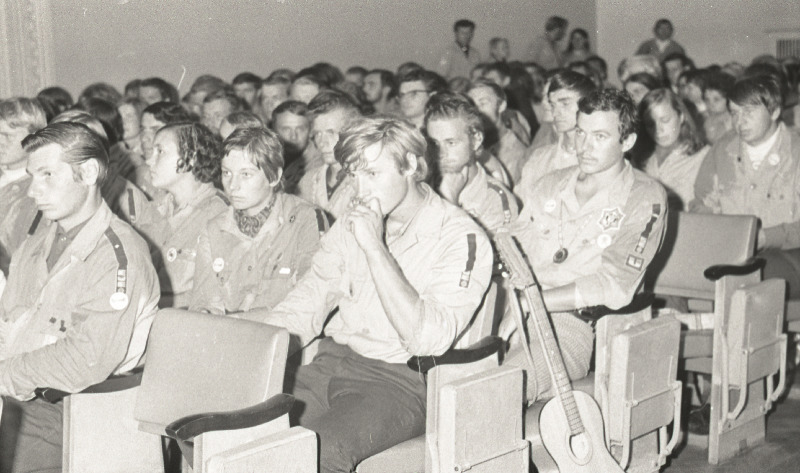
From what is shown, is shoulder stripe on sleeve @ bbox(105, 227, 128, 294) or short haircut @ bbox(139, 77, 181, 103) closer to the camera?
shoulder stripe on sleeve @ bbox(105, 227, 128, 294)

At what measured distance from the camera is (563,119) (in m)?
4.06

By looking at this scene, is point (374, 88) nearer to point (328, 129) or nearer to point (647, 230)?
point (328, 129)

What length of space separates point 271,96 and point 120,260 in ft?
13.5

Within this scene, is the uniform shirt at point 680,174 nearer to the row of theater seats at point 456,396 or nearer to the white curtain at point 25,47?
the row of theater seats at point 456,396

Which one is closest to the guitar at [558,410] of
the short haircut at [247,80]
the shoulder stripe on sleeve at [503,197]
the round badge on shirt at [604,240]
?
the round badge on shirt at [604,240]

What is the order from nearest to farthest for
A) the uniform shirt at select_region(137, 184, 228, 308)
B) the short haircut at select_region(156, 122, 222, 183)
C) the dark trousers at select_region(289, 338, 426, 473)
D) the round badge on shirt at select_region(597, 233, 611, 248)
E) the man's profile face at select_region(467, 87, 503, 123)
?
the dark trousers at select_region(289, 338, 426, 473) → the round badge on shirt at select_region(597, 233, 611, 248) → the uniform shirt at select_region(137, 184, 228, 308) → the short haircut at select_region(156, 122, 222, 183) → the man's profile face at select_region(467, 87, 503, 123)

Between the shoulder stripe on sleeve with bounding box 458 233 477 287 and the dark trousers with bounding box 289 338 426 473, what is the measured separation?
0.28 m

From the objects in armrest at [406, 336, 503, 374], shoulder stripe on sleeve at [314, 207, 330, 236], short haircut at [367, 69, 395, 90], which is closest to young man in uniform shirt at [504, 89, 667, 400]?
armrest at [406, 336, 503, 374]

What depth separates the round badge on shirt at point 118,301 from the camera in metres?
2.43

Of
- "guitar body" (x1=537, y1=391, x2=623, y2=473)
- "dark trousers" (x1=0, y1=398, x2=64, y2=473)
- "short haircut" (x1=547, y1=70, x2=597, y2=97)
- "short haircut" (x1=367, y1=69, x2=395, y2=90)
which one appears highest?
"short haircut" (x1=367, y1=69, x2=395, y2=90)

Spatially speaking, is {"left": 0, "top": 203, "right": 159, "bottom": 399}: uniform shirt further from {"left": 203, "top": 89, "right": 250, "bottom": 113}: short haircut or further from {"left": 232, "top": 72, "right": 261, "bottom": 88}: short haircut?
{"left": 232, "top": 72, "right": 261, "bottom": 88}: short haircut

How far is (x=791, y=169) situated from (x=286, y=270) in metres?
2.25

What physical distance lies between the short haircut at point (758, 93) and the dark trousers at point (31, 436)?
9.97ft

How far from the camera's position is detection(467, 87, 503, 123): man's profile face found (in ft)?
16.0
